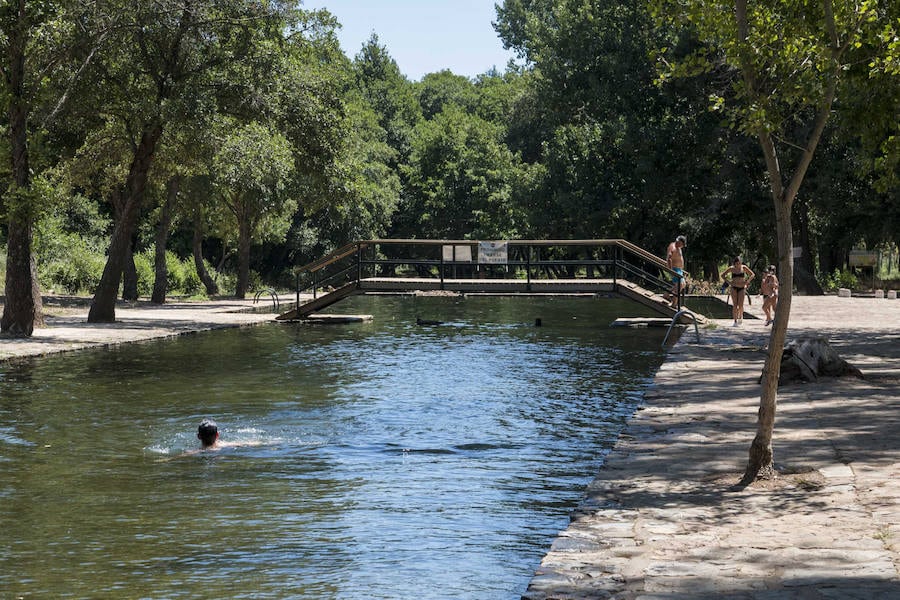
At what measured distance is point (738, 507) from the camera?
31.8ft

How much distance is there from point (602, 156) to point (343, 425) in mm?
45152

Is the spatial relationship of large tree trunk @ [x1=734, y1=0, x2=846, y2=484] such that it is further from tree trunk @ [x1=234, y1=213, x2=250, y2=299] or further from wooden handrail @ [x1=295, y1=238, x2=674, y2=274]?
tree trunk @ [x1=234, y1=213, x2=250, y2=299]

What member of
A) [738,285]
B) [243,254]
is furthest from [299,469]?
[243,254]

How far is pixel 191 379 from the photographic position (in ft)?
70.2

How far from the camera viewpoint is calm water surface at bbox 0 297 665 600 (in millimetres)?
8766

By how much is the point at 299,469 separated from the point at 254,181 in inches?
1297

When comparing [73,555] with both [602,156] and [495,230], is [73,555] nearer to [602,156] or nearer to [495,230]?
[602,156]

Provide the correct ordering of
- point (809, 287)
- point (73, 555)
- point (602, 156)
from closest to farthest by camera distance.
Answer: point (73, 555), point (809, 287), point (602, 156)

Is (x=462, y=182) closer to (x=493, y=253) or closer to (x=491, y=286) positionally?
(x=493, y=253)

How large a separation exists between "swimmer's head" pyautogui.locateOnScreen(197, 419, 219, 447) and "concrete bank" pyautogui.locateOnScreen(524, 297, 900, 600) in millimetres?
4888

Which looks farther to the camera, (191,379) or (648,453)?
(191,379)

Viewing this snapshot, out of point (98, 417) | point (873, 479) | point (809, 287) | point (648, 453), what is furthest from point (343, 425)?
point (809, 287)

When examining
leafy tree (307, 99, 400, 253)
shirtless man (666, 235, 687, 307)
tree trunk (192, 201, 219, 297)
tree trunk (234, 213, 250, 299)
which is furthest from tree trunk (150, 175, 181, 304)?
shirtless man (666, 235, 687, 307)

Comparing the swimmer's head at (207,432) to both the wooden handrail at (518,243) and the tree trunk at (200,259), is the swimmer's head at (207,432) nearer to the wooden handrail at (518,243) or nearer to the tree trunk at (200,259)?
the wooden handrail at (518,243)
